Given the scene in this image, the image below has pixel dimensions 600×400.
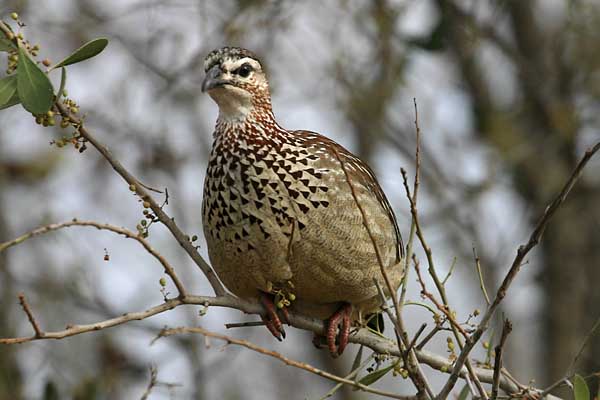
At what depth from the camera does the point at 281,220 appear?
3807mm

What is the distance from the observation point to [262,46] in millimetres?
7145

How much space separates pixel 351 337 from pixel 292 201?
63 cm

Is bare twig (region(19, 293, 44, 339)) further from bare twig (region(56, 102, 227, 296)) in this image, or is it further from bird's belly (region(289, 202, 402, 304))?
bird's belly (region(289, 202, 402, 304))

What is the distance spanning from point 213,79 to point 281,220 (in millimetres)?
764

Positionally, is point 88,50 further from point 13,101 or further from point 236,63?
point 236,63

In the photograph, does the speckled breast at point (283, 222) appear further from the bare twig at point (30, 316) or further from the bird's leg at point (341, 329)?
the bare twig at point (30, 316)

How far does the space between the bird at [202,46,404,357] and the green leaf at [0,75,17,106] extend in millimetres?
1153

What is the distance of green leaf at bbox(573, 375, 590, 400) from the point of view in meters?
3.09

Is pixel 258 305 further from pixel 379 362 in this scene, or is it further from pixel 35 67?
pixel 35 67

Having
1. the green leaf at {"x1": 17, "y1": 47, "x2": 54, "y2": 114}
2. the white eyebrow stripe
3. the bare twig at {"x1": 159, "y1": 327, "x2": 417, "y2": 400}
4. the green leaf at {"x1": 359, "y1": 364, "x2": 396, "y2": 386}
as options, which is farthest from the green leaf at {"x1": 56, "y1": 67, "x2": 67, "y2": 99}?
the green leaf at {"x1": 359, "y1": 364, "x2": 396, "y2": 386}

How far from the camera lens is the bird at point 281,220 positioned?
383 cm

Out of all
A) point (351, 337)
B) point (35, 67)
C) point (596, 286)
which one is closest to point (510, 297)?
point (596, 286)

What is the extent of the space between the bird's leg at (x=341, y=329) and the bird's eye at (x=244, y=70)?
1141 mm

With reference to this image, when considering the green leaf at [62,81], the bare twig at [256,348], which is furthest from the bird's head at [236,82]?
the bare twig at [256,348]
